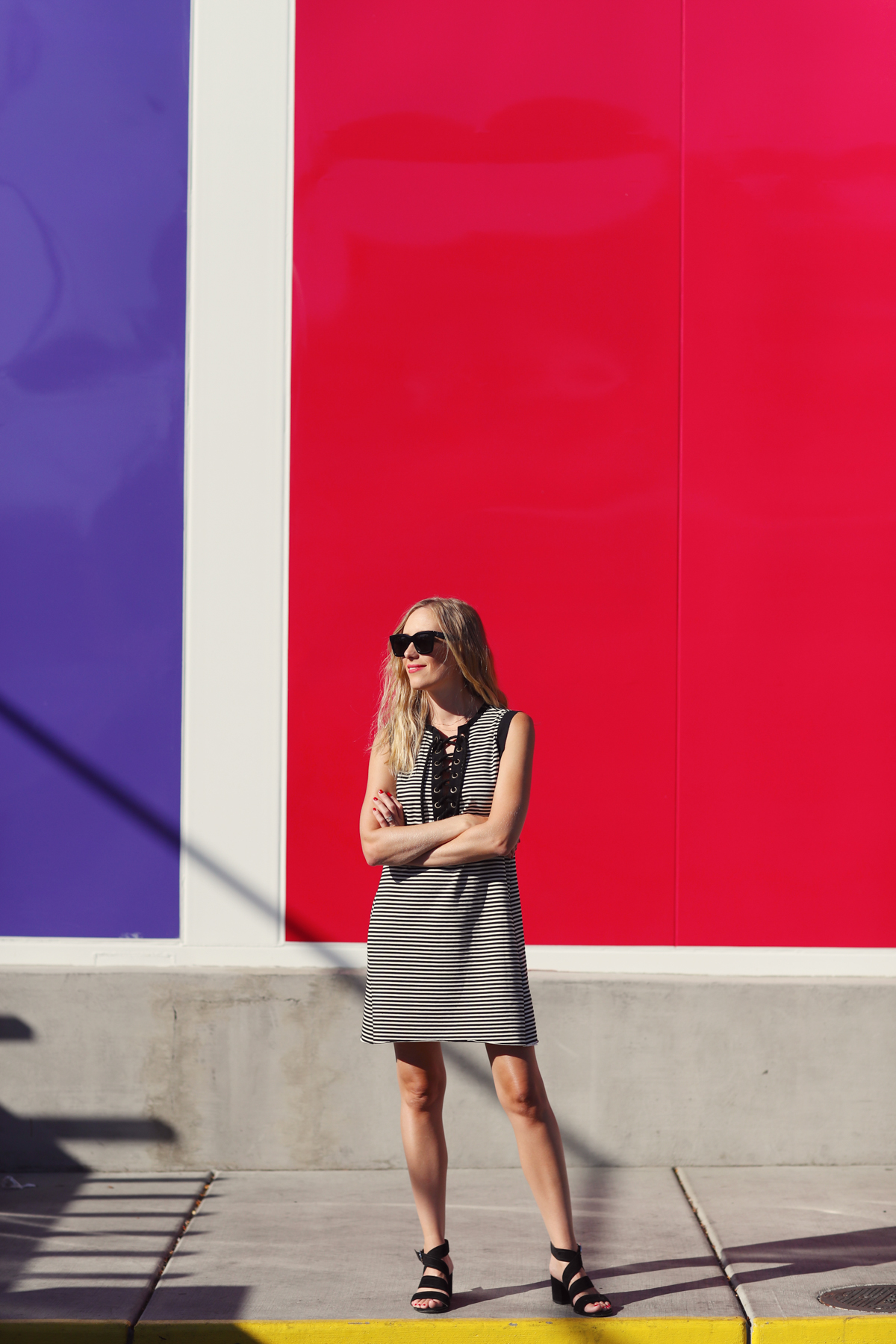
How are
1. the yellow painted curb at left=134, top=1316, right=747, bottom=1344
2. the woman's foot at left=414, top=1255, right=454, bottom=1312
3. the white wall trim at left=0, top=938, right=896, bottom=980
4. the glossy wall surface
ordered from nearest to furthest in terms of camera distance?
the yellow painted curb at left=134, top=1316, right=747, bottom=1344 < the woman's foot at left=414, top=1255, right=454, bottom=1312 < the white wall trim at left=0, top=938, right=896, bottom=980 < the glossy wall surface

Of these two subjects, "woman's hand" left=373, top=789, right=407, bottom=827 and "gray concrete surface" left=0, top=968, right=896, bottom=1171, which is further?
"gray concrete surface" left=0, top=968, right=896, bottom=1171

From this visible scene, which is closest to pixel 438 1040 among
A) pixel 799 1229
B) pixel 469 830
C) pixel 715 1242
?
pixel 469 830

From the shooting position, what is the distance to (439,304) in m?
5.38

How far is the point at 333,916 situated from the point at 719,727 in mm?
1848

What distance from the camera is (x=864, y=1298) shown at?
12.3 ft

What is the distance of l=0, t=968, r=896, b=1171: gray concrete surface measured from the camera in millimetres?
5094

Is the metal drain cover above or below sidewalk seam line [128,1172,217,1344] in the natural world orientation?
above

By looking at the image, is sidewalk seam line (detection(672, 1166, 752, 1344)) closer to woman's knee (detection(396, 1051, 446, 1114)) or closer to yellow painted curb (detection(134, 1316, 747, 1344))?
yellow painted curb (detection(134, 1316, 747, 1344))

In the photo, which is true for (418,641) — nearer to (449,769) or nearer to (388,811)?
(449,769)

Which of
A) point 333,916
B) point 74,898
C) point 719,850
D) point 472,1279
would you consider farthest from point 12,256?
point 472,1279

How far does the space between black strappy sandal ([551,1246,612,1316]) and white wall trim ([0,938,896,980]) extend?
1632 mm

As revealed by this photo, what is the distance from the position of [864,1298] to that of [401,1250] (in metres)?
1.50

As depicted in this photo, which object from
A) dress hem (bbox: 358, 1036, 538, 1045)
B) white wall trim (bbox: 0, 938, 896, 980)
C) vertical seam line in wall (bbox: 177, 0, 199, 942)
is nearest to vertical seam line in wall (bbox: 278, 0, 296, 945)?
vertical seam line in wall (bbox: 177, 0, 199, 942)

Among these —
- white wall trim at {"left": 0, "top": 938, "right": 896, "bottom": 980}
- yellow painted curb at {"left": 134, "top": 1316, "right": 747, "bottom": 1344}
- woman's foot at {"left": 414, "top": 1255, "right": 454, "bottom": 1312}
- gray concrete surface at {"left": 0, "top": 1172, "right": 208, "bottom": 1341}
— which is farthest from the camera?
white wall trim at {"left": 0, "top": 938, "right": 896, "bottom": 980}
